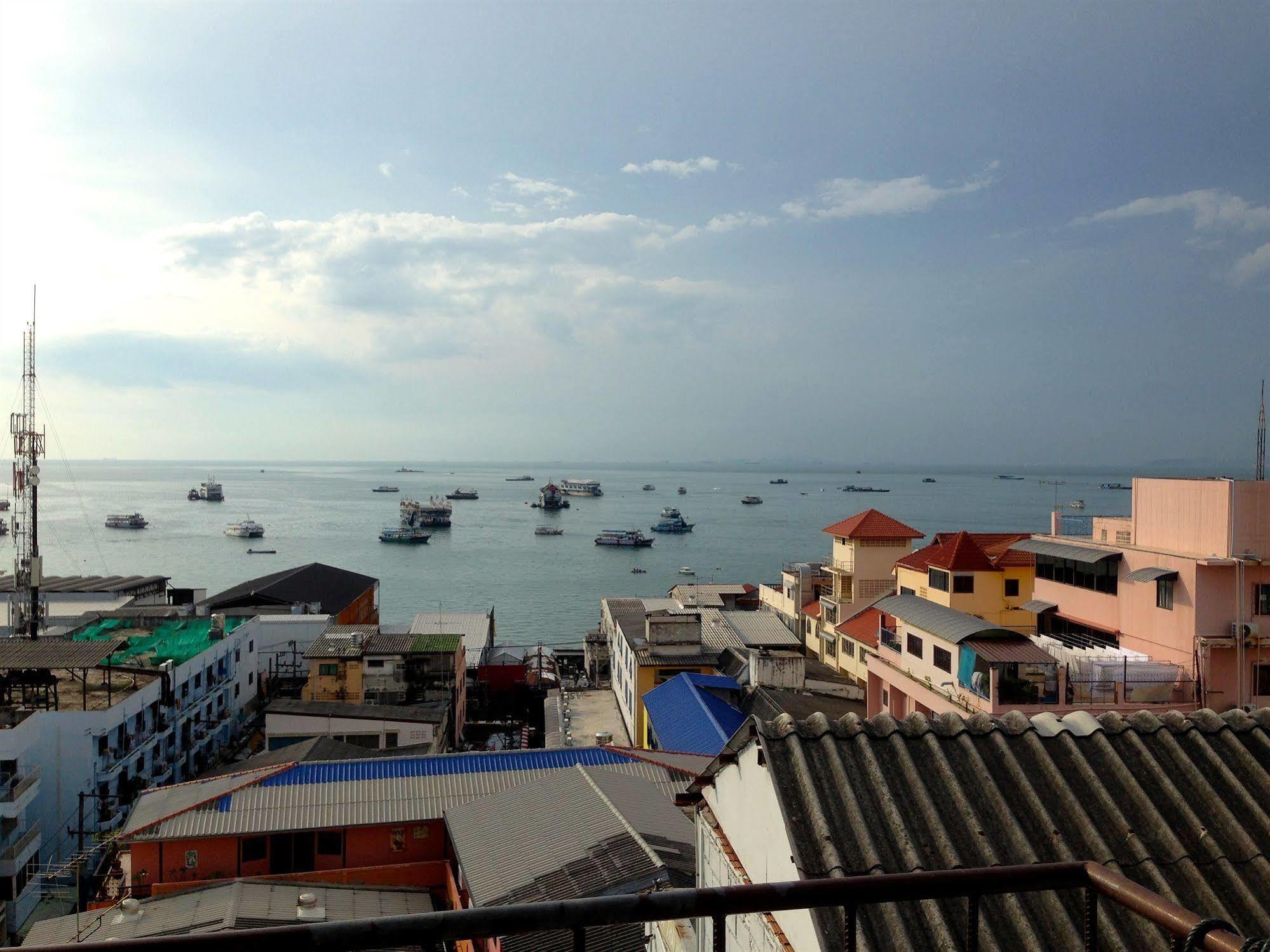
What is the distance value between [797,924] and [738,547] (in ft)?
200

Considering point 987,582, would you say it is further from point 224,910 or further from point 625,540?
point 625,540

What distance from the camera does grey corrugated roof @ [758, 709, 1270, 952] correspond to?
248cm

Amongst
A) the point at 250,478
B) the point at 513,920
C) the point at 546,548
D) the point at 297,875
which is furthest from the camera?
the point at 250,478

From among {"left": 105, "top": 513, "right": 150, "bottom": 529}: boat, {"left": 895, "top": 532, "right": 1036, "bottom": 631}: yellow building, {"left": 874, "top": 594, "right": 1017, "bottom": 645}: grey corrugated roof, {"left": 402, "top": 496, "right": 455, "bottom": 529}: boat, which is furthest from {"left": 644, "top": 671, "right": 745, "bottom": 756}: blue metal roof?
{"left": 105, "top": 513, "right": 150, "bottom": 529}: boat

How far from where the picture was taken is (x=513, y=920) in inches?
49.2

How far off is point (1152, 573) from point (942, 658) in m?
2.83

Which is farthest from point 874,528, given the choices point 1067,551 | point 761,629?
point 1067,551

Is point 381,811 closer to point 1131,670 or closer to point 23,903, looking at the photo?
point 23,903

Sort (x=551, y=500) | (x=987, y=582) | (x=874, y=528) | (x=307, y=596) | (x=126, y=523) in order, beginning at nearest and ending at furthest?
1. (x=987, y=582)
2. (x=874, y=528)
3. (x=307, y=596)
4. (x=126, y=523)
5. (x=551, y=500)

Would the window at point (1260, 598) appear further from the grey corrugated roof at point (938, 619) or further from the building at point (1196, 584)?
the grey corrugated roof at point (938, 619)

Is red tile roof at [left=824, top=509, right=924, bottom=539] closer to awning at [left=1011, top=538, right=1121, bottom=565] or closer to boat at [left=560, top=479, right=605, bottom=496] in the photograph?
awning at [left=1011, top=538, right=1121, bottom=565]

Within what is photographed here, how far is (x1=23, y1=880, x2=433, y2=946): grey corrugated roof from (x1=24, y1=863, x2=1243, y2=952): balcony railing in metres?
7.42

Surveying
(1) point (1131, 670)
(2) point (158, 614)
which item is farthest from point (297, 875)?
(2) point (158, 614)

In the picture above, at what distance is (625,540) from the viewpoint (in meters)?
64.1
